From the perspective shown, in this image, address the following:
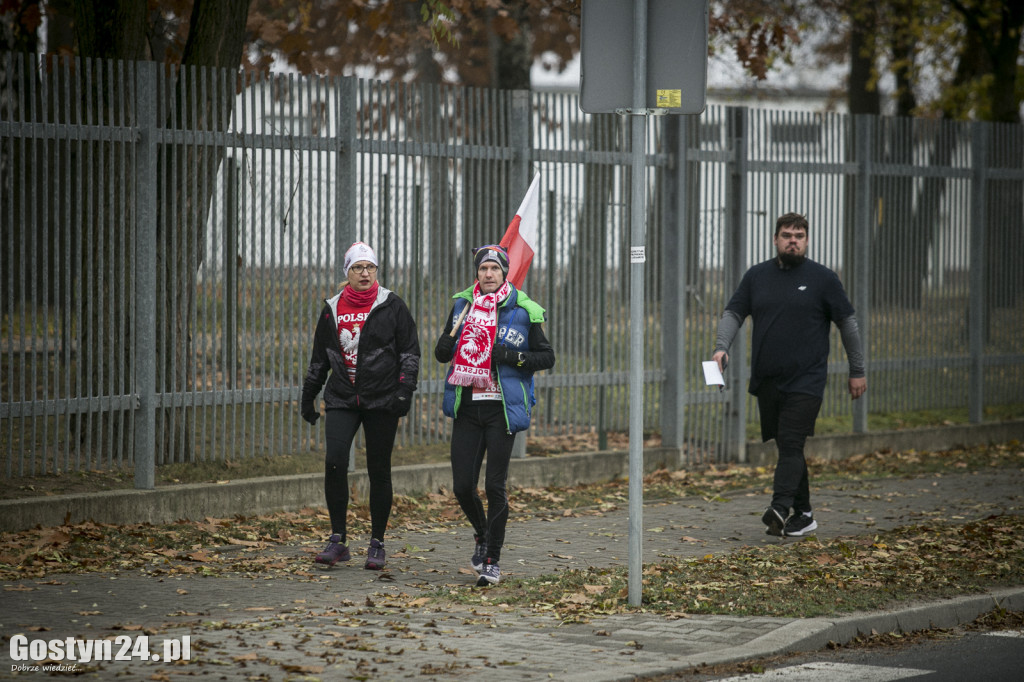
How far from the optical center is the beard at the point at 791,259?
10008 millimetres

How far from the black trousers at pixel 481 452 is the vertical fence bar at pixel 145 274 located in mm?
2708

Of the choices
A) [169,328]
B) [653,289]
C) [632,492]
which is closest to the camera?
[632,492]

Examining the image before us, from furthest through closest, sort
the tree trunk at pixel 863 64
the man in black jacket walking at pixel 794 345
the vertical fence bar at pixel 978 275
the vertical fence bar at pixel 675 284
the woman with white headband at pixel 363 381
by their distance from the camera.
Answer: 1. the tree trunk at pixel 863 64
2. the vertical fence bar at pixel 978 275
3. the vertical fence bar at pixel 675 284
4. the man in black jacket walking at pixel 794 345
5. the woman with white headband at pixel 363 381

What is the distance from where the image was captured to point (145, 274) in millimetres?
9961

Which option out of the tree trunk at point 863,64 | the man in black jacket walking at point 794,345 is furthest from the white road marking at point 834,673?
the tree trunk at point 863,64

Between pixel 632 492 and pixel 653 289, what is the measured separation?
569 cm

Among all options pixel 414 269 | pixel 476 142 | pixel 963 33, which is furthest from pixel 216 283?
pixel 963 33

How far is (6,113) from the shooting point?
943 centimetres

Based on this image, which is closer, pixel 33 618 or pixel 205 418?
pixel 33 618

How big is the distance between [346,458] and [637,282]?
2.17 metres

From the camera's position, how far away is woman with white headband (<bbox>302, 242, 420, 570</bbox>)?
28.0ft

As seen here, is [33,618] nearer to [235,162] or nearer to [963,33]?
[235,162]

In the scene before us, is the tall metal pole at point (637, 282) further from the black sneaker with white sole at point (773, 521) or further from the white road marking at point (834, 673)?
the black sneaker with white sole at point (773, 521)
